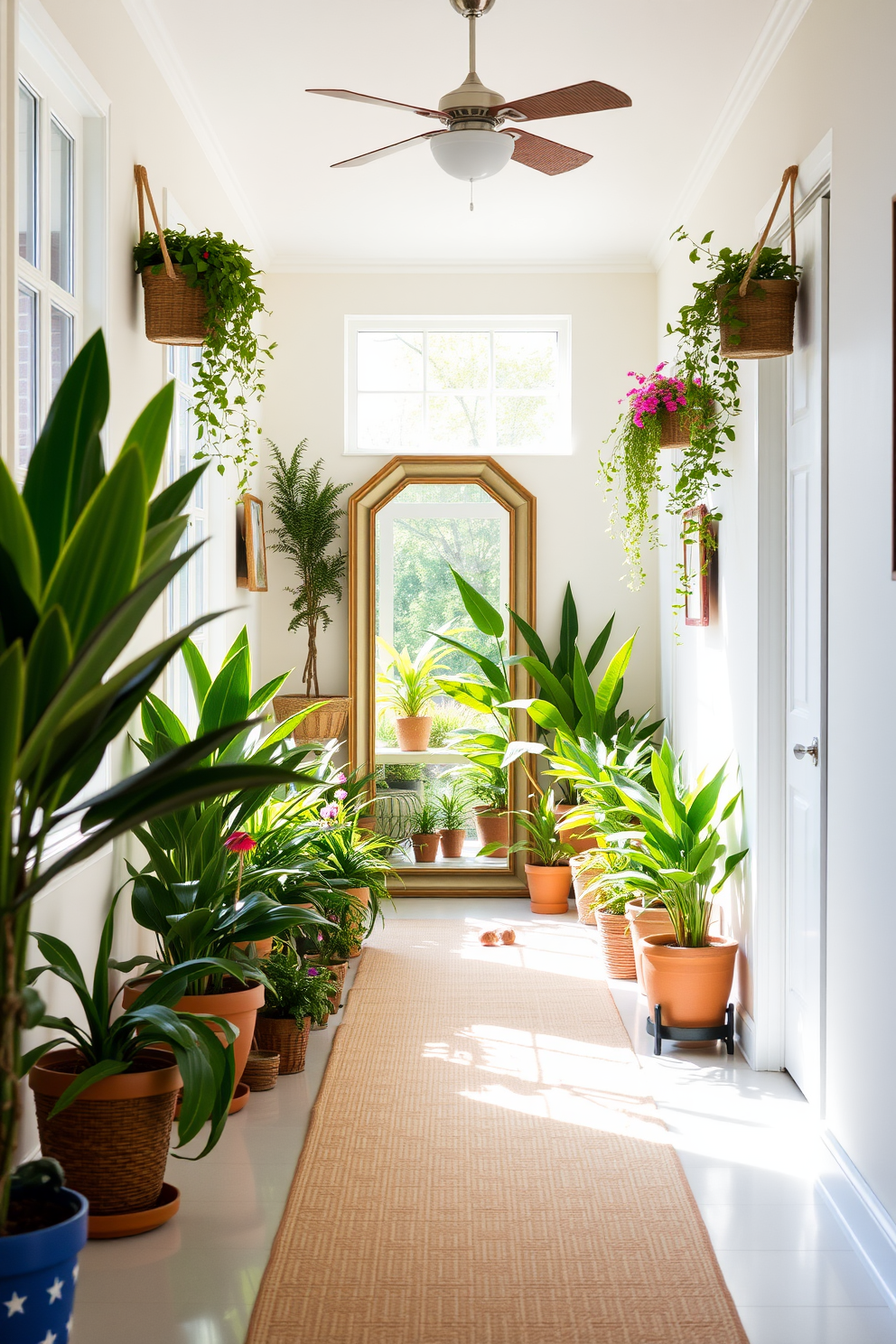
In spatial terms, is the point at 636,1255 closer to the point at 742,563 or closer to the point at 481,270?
the point at 742,563

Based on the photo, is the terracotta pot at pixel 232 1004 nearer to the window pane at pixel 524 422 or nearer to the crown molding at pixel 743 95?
the crown molding at pixel 743 95

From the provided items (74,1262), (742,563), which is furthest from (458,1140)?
(742,563)

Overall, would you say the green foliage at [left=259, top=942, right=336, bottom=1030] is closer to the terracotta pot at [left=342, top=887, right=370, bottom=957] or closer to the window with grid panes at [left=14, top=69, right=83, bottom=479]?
the terracotta pot at [left=342, top=887, right=370, bottom=957]

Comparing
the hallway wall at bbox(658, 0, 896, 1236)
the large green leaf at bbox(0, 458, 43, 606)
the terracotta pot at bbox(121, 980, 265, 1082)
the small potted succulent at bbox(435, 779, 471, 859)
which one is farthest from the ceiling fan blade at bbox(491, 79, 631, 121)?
the small potted succulent at bbox(435, 779, 471, 859)

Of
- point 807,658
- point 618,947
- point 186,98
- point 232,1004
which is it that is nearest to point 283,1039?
point 232,1004

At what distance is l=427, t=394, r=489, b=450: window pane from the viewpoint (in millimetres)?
5750

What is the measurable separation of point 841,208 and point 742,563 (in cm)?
123

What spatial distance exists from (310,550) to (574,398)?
1.52 metres

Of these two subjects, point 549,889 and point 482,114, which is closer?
point 482,114

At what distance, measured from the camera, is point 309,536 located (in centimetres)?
555

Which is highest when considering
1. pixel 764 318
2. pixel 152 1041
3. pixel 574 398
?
pixel 574 398

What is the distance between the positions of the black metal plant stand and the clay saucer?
161 cm

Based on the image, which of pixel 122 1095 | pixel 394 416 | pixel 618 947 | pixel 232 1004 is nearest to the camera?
pixel 122 1095

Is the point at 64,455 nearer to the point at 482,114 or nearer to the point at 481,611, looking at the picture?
the point at 482,114
